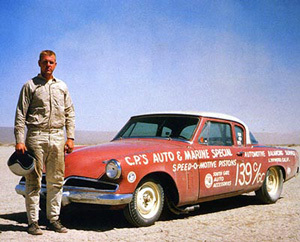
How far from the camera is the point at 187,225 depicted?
5.68 metres

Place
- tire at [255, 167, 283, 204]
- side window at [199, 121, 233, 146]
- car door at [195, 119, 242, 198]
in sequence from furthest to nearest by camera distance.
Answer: tire at [255, 167, 283, 204], side window at [199, 121, 233, 146], car door at [195, 119, 242, 198]

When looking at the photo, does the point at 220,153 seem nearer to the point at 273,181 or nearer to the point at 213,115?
the point at 213,115

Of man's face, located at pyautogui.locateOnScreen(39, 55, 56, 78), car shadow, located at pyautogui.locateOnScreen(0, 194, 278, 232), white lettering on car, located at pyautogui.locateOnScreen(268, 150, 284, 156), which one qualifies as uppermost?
man's face, located at pyautogui.locateOnScreen(39, 55, 56, 78)

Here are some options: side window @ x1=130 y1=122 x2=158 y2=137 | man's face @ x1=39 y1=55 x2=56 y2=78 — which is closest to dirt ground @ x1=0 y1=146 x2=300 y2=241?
side window @ x1=130 y1=122 x2=158 y2=137

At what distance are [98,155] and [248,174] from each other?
2968 millimetres

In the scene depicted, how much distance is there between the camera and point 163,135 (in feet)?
22.1

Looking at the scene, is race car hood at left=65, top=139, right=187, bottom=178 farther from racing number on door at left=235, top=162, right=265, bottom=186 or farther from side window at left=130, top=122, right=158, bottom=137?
racing number on door at left=235, top=162, right=265, bottom=186

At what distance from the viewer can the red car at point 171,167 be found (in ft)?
17.1

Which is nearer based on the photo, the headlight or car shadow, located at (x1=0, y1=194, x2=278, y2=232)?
the headlight

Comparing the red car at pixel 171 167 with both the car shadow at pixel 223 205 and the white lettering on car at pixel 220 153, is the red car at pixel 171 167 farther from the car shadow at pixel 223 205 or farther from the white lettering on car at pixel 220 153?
the car shadow at pixel 223 205

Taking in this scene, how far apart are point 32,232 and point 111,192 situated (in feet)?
3.33

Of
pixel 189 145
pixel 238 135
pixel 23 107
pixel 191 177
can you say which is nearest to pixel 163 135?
pixel 189 145

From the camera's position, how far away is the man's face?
4.97 metres

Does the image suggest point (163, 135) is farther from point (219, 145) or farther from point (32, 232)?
point (32, 232)
